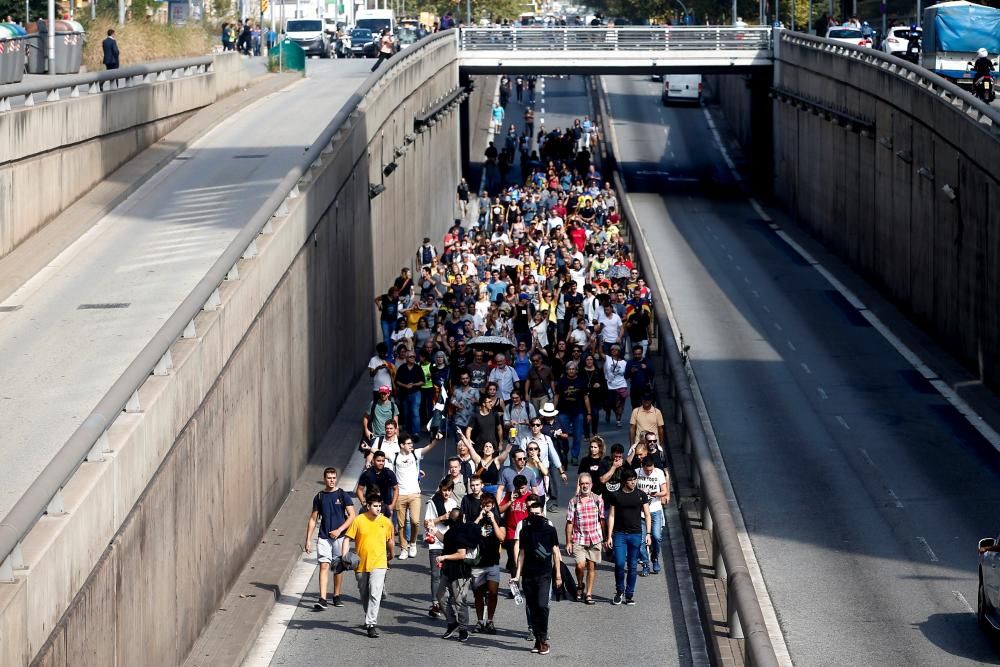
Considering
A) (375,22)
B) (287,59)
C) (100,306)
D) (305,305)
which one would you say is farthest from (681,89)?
(100,306)

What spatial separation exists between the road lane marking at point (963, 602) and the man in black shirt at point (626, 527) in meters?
3.72

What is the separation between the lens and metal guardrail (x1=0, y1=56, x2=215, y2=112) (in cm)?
2675

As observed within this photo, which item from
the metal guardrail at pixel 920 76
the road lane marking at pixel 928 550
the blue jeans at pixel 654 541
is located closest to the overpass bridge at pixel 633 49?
the metal guardrail at pixel 920 76

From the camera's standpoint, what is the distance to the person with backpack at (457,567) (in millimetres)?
16188

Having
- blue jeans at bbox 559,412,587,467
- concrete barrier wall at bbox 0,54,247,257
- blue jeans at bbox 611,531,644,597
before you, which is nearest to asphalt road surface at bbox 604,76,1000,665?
blue jeans at bbox 611,531,644,597

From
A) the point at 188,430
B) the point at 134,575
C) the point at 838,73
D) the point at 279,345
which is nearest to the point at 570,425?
the point at 279,345

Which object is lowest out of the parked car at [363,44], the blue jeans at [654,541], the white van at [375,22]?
the blue jeans at [654,541]

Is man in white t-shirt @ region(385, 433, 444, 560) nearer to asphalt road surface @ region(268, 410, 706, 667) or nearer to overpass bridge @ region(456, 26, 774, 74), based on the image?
asphalt road surface @ region(268, 410, 706, 667)

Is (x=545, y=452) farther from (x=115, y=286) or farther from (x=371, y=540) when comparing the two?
(x=115, y=286)

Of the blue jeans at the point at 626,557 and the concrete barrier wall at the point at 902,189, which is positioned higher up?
the concrete barrier wall at the point at 902,189

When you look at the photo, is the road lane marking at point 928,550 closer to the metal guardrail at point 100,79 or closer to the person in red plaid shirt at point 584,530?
the person in red plaid shirt at point 584,530

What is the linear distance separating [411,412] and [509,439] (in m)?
4.02

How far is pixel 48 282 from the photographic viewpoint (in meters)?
24.5

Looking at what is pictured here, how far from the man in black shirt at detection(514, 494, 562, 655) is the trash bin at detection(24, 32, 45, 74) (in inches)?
951
